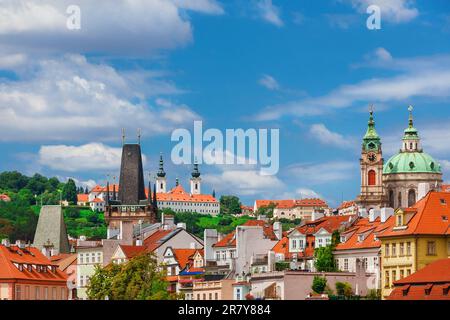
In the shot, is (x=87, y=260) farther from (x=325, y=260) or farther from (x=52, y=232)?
(x=52, y=232)

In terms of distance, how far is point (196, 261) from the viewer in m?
118

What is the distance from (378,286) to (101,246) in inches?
1601

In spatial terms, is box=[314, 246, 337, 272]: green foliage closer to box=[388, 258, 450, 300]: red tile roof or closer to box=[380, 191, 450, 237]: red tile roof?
box=[380, 191, 450, 237]: red tile roof

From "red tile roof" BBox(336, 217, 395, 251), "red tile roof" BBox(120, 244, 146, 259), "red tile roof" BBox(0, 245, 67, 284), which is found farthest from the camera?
"red tile roof" BBox(120, 244, 146, 259)

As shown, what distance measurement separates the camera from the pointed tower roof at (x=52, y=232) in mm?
176000

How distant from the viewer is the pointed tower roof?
176000mm

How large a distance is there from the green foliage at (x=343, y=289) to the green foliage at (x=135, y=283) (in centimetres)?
949

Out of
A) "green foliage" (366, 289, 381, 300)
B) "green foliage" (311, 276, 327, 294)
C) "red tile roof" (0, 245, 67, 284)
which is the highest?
"red tile roof" (0, 245, 67, 284)

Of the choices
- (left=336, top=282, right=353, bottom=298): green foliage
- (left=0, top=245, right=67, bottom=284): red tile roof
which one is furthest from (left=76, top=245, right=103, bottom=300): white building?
(left=336, top=282, right=353, bottom=298): green foliage

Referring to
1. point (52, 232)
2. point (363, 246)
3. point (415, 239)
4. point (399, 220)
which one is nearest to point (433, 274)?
point (415, 239)

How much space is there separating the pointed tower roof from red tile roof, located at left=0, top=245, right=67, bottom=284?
59940 mm

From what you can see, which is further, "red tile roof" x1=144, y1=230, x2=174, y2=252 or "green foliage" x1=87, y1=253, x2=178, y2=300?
"red tile roof" x1=144, y1=230, x2=174, y2=252

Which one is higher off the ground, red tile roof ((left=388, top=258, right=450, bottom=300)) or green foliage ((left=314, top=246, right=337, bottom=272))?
green foliage ((left=314, top=246, right=337, bottom=272))
